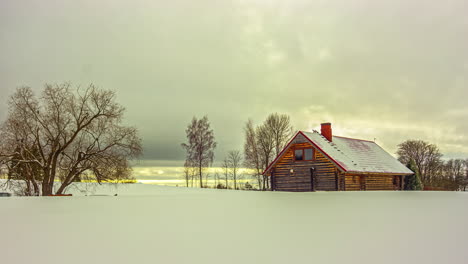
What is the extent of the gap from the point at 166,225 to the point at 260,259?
4.75m

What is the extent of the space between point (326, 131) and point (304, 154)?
569cm

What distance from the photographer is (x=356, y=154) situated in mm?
38719

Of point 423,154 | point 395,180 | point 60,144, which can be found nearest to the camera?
point 60,144

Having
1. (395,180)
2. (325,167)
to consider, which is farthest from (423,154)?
(325,167)

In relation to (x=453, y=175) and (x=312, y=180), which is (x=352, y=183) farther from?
(x=453, y=175)

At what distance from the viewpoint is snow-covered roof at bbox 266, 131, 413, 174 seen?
113 ft

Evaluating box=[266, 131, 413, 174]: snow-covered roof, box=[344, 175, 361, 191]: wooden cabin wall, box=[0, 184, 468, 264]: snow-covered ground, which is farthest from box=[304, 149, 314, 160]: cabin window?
box=[0, 184, 468, 264]: snow-covered ground

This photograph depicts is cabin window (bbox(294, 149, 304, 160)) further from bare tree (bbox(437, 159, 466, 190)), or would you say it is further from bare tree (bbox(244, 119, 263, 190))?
bare tree (bbox(437, 159, 466, 190))

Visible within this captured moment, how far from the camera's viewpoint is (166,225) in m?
10.1

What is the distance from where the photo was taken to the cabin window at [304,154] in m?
35.2

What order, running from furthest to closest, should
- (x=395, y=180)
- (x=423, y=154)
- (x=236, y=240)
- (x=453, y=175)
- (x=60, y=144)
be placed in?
(x=453, y=175), (x=423, y=154), (x=395, y=180), (x=60, y=144), (x=236, y=240)

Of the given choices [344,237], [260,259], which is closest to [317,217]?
[344,237]

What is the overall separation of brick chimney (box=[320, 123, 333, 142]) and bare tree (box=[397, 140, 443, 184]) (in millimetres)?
30269

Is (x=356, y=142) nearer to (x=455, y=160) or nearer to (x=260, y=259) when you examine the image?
(x=260, y=259)
